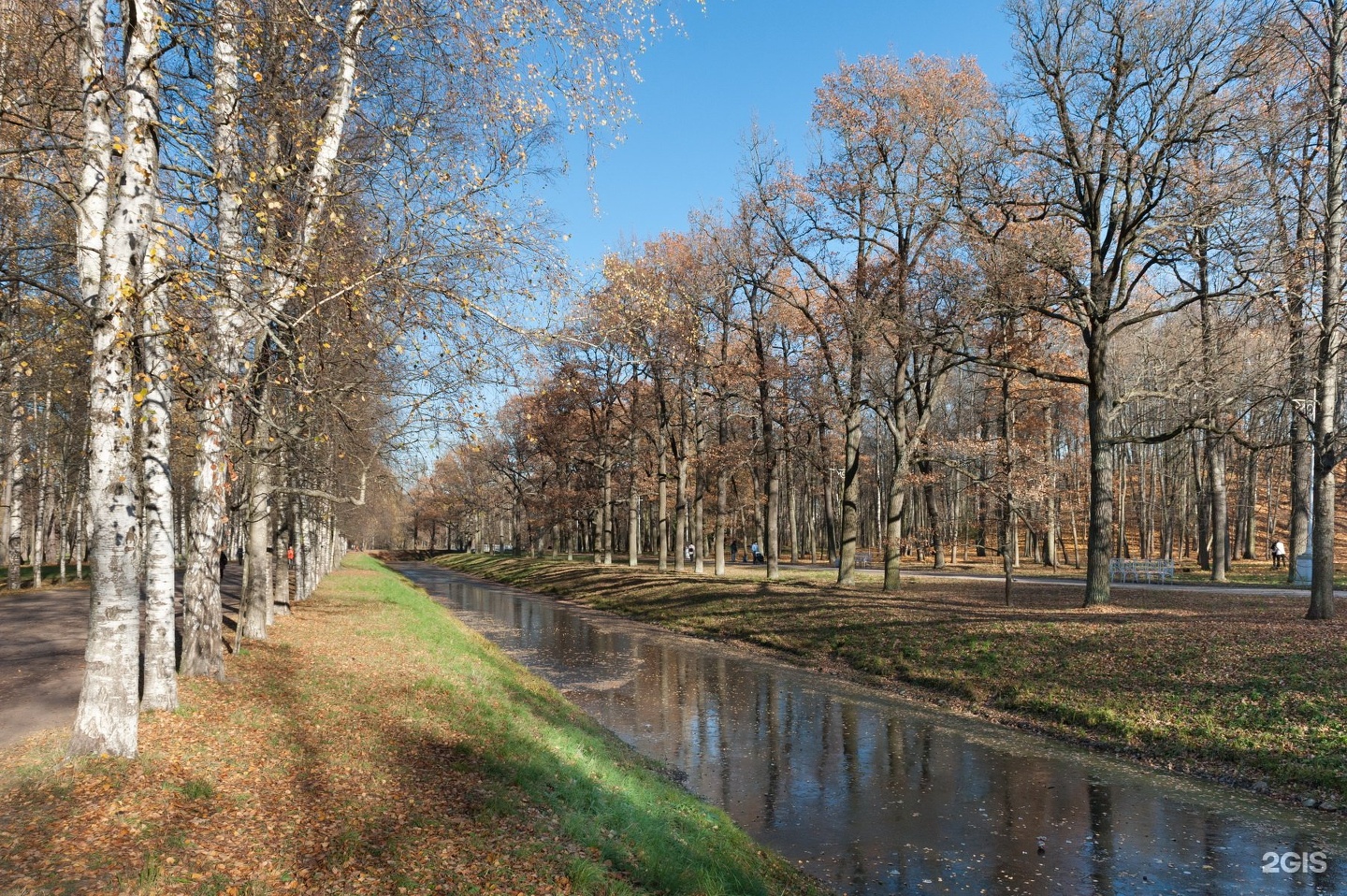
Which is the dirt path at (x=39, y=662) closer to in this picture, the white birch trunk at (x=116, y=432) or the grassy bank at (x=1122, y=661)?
the white birch trunk at (x=116, y=432)

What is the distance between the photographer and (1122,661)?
14133mm

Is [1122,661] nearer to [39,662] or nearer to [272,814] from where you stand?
[272,814]

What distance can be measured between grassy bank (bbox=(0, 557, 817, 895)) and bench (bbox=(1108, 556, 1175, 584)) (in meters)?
21.9

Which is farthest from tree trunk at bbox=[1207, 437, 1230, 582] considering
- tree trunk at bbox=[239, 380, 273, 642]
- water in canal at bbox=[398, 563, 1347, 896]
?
tree trunk at bbox=[239, 380, 273, 642]

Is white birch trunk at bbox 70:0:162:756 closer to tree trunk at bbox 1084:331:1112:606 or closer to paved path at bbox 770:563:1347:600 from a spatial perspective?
tree trunk at bbox 1084:331:1112:606

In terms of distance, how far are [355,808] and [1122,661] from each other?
43.2 ft

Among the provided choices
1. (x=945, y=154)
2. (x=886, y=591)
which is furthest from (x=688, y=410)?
(x=945, y=154)

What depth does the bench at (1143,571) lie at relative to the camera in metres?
25.5

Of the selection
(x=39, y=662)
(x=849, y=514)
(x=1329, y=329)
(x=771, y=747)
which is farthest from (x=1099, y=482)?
(x=39, y=662)

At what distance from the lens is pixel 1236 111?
17016 mm

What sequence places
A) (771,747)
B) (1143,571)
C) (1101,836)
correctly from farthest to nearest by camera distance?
(1143,571)
(771,747)
(1101,836)

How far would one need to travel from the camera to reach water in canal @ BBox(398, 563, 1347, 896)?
772cm

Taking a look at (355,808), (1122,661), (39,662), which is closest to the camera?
(355,808)

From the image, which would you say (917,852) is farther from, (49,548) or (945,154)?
(49,548)
